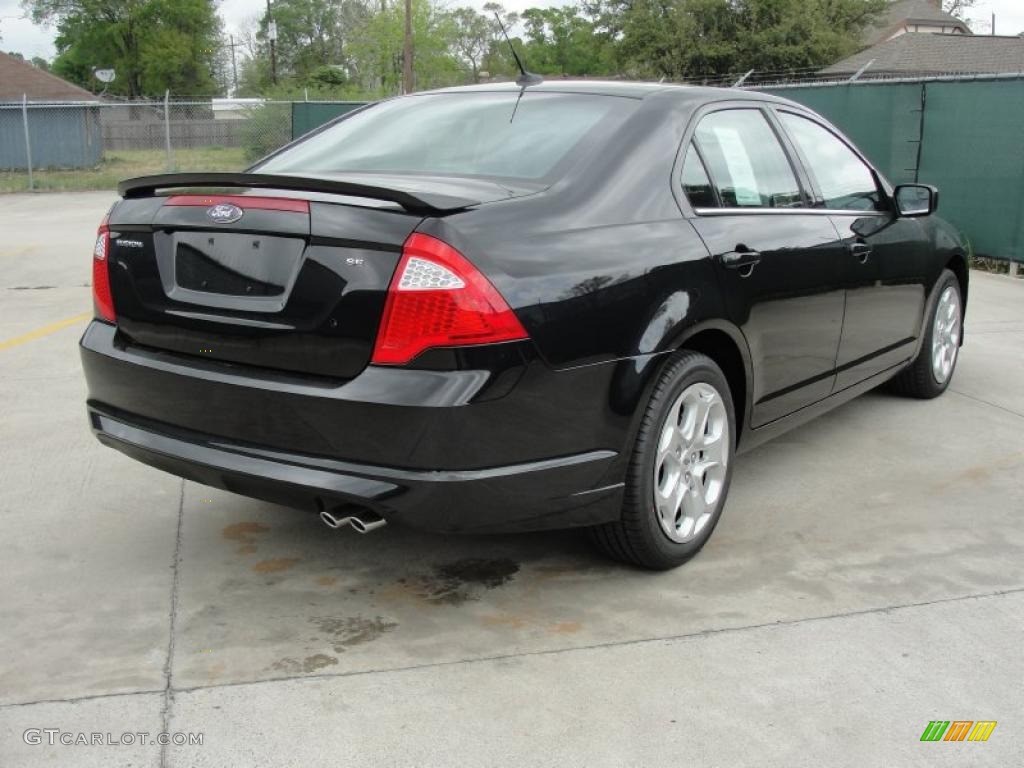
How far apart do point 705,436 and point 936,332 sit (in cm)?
267

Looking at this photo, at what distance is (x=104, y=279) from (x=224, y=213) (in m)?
0.65

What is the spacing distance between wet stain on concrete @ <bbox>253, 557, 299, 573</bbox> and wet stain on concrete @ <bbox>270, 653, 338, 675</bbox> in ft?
2.13

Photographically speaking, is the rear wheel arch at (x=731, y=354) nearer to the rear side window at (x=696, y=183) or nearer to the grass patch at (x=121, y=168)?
the rear side window at (x=696, y=183)

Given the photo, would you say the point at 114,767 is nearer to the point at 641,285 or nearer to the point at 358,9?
the point at 641,285

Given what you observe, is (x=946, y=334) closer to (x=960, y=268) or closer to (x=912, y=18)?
(x=960, y=268)

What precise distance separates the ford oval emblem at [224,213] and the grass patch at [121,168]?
22.0 m

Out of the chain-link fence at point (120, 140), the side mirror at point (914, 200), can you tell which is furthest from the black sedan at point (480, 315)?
the chain-link fence at point (120, 140)

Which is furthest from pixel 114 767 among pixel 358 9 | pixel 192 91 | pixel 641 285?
pixel 358 9

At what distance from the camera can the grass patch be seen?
25.0m

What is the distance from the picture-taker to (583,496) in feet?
10.6

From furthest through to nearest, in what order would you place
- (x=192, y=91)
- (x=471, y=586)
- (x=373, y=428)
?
1. (x=192, y=91)
2. (x=471, y=586)
3. (x=373, y=428)

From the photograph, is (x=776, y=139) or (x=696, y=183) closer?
(x=696, y=183)

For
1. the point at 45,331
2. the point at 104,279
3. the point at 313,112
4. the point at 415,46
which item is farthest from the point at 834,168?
the point at 415,46

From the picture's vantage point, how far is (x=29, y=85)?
1642 inches
